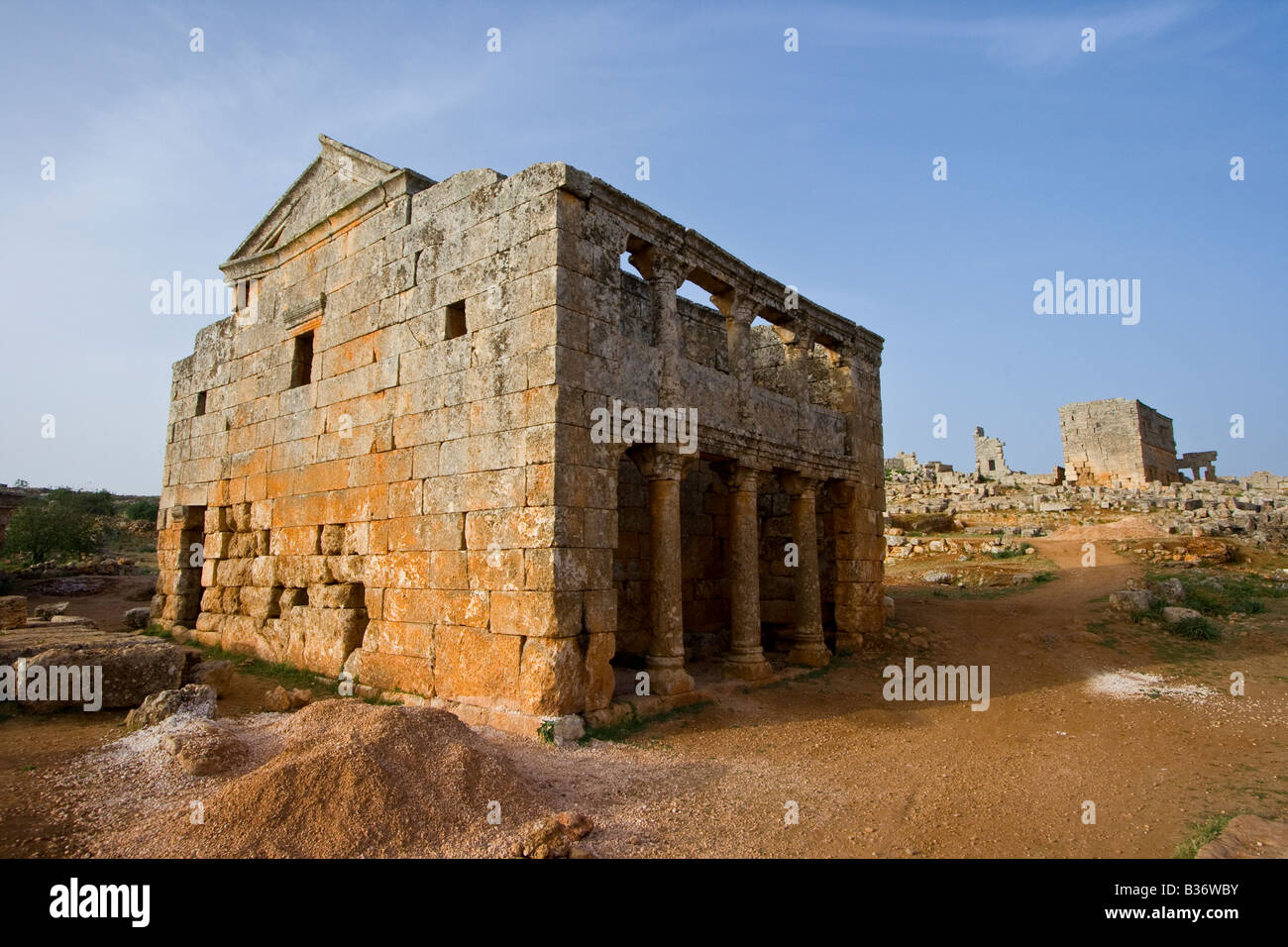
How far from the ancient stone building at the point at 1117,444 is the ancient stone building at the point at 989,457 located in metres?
2.71

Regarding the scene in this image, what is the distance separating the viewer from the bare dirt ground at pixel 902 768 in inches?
186

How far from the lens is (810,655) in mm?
10828

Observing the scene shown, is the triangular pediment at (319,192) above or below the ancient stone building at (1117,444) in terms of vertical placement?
above

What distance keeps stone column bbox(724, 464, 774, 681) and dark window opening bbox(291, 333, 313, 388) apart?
653cm

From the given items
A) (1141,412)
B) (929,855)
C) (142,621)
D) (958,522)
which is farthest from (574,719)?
(1141,412)

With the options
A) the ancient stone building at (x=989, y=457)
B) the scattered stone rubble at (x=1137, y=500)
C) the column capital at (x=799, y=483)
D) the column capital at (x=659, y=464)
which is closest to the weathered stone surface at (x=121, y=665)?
the column capital at (x=659, y=464)

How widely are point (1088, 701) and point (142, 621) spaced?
1504 centimetres

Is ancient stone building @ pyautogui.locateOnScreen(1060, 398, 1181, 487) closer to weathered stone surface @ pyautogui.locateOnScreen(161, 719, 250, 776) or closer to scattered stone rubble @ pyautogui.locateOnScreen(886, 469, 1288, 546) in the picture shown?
scattered stone rubble @ pyautogui.locateOnScreen(886, 469, 1288, 546)

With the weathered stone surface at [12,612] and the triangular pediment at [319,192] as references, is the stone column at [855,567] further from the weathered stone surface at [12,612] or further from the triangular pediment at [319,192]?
the weathered stone surface at [12,612]

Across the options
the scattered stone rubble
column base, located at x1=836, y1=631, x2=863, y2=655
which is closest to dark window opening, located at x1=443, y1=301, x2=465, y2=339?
column base, located at x1=836, y1=631, x2=863, y2=655

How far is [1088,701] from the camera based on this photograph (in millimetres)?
8719

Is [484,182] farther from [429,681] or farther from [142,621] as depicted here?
[142,621]
